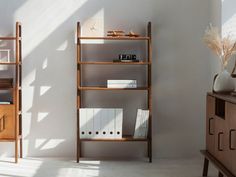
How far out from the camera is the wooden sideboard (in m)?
3.06

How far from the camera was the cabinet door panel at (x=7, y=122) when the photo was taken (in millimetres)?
4539

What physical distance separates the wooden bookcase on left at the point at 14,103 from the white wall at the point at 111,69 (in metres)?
0.08

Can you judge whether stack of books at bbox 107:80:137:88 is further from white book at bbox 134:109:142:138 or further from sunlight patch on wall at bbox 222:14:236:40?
sunlight patch on wall at bbox 222:14:236:40

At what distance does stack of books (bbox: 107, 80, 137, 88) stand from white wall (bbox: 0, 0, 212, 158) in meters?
0.28

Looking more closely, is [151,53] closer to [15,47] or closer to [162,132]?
[162,132]

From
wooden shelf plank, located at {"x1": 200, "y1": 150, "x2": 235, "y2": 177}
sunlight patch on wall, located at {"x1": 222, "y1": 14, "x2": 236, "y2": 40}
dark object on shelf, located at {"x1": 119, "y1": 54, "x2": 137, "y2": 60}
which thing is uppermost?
sunlight patch on wall, located at {"x1": 222, "y1": 14, "x2": 236, "y2": 40}

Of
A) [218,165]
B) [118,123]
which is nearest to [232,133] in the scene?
[218,165]

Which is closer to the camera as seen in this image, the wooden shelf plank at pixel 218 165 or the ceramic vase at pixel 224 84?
the wooden shelf plank at pixel 218 165

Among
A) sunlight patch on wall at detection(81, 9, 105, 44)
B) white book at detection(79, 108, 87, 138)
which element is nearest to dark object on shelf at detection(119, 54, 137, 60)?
sunlight patch on wall at detection(81, 9, 105, 44)

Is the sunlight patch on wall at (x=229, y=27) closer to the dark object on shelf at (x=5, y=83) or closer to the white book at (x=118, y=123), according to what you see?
the white book at (x=118, y=123)

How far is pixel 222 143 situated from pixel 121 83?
1435mm

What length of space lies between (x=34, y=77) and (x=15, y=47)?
384 millimetres

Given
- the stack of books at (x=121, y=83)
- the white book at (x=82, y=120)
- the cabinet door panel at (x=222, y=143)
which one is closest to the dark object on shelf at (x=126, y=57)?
the stack of books at (x=121, y=83)

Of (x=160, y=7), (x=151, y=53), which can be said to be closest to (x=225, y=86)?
(x=151, y=53)
